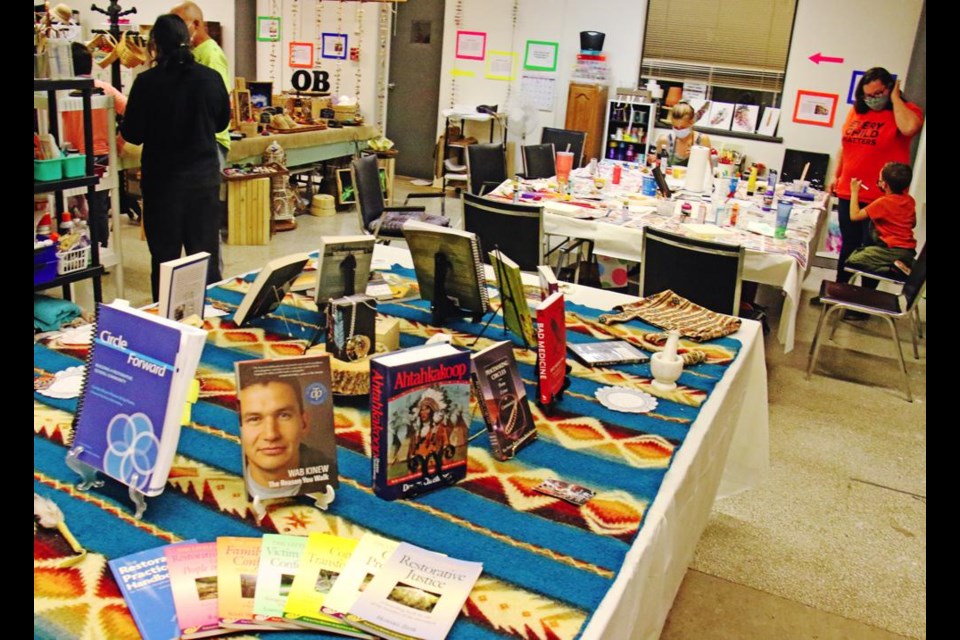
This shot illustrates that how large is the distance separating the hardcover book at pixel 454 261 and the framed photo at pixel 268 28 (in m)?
7.98

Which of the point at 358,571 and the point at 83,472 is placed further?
the point at 83,472

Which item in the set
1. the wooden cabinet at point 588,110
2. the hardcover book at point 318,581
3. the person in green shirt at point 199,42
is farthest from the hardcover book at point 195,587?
the wooden cabinet at point 588,110

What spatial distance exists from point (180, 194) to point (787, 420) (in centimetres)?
329

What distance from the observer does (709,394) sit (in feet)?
7.46

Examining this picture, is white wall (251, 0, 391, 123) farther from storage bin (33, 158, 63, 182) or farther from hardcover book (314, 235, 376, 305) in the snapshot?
hardcover book (314, 235, 376, 305)

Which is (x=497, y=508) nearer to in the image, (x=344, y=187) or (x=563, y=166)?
(x=563, y=166)

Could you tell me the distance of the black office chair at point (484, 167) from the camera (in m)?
5.98

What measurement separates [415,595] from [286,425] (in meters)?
0.42

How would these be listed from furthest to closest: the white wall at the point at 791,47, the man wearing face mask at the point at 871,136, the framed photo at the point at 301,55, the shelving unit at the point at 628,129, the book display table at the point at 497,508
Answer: the framed photo at the point at 301,55, the shelving unit at the point at 628,129, the white wall at the point at 791,47, the man wearing face mask at the point at 871,136, the book display table at the point at 497,508

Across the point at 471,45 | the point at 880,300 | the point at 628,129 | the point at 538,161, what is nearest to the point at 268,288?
the point at 880,300

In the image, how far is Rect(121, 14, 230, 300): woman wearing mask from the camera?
12.5ft

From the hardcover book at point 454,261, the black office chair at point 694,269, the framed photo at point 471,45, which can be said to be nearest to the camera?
the hardcover book at point 454,261

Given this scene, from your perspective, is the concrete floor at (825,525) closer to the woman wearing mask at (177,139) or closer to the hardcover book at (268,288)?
the woman wearing mask at (177,139)

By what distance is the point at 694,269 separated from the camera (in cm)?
377
